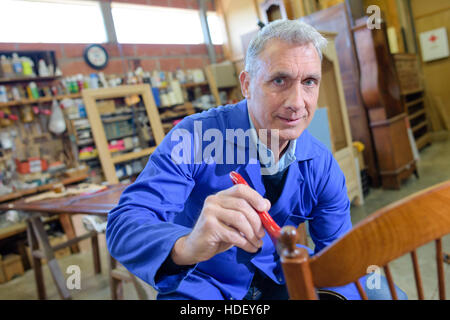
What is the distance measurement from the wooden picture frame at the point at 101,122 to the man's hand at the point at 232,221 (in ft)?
13.7

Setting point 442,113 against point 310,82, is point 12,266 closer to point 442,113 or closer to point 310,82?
point 310,82

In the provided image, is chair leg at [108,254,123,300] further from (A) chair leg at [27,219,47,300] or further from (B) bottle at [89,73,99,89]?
(B) bottle at [89,73,99,89]

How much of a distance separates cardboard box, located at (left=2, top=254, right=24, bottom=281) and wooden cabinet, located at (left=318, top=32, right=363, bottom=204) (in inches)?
147

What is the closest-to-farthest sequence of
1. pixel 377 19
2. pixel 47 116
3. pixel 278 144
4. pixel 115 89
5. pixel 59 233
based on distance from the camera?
pixel 278 144 → pixel 377 19 → pixel 59 233 → pixel 47 116 → pixel 115 89

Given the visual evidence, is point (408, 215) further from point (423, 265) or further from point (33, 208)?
point (33, 208)

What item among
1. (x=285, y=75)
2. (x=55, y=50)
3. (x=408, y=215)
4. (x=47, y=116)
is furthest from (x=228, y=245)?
(x=55, y=50)

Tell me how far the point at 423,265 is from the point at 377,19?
2784 mm

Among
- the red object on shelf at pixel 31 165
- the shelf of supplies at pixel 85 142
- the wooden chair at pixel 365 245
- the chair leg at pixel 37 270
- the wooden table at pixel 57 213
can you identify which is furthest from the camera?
the shelf of supplies at pixel 85 142

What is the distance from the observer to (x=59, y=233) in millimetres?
4051

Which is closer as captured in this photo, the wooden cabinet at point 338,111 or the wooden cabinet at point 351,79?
the wooden cabinet at point 338,111

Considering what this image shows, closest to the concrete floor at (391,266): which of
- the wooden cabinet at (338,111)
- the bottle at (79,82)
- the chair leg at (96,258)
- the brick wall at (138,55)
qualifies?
the chair leg at (96,258)

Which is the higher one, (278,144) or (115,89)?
(115,89)

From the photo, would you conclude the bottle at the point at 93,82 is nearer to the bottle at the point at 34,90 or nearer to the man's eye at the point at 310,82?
the bottle at the point at 34,90

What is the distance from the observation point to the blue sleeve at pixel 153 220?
67 cm
